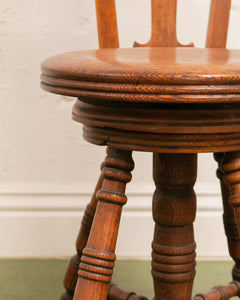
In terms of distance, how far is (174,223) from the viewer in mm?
1094

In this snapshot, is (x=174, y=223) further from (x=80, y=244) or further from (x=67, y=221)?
(x=67, y=221)

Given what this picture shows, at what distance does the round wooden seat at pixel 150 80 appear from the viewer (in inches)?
29.7

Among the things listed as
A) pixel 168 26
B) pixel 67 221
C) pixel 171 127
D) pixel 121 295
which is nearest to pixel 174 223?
pixel 121 295

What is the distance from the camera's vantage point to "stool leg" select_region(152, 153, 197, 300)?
3.54ft

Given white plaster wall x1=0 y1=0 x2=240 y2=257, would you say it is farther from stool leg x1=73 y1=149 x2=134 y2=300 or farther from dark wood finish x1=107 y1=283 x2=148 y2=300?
stool leg x1=73 y1=149 x2=134 y2=300

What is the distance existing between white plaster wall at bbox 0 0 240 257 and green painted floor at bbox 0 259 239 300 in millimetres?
53

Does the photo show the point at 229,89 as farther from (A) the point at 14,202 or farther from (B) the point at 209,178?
(A) the point at 14,202

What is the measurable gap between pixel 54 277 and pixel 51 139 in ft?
1.30

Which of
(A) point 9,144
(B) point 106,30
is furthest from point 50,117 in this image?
(B) point 106,30

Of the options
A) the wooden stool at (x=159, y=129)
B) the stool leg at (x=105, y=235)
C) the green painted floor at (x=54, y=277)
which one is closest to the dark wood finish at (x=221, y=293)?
the wooden stool at (x=159, y=129)

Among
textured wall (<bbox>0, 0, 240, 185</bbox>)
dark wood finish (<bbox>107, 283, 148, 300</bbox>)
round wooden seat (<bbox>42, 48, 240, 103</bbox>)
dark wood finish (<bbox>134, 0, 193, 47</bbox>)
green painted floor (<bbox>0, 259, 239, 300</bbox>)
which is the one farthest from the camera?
textured wall (<bbox>0, 0, 240, 185</bbox>)

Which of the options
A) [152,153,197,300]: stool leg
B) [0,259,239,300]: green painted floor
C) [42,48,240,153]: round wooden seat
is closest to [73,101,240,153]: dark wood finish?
[42,48,240,153]: round wooden seat

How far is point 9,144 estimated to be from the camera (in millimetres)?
1639

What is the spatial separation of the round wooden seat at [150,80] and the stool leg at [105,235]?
0.51 ft
